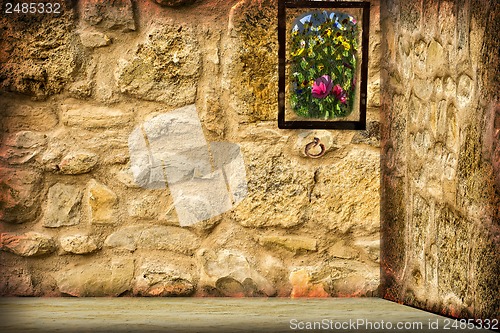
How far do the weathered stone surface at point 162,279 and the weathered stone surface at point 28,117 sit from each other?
1.71ft

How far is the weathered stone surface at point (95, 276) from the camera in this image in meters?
2.24

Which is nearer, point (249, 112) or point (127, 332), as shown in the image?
point (127, 332)

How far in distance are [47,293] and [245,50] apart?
0.96m

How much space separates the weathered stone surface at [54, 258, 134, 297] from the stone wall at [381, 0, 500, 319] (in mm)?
802

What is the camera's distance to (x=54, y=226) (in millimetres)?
2234

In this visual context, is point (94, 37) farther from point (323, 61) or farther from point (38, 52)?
point (323, 61)

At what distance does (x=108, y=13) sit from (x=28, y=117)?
15.7 inches

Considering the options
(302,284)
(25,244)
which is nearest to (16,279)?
(25,244)

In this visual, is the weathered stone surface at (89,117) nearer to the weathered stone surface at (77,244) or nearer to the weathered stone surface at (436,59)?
the weathered stone surface at (77,244)

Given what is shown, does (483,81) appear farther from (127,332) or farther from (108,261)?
(108,261)

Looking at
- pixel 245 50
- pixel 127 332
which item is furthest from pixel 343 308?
pixel 245 50

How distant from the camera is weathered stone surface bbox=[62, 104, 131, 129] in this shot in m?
2.23

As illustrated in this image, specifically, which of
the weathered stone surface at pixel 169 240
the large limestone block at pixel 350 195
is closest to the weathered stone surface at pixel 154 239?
the weathered stone surface at pixel 169 240

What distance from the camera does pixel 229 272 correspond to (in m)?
2.25
